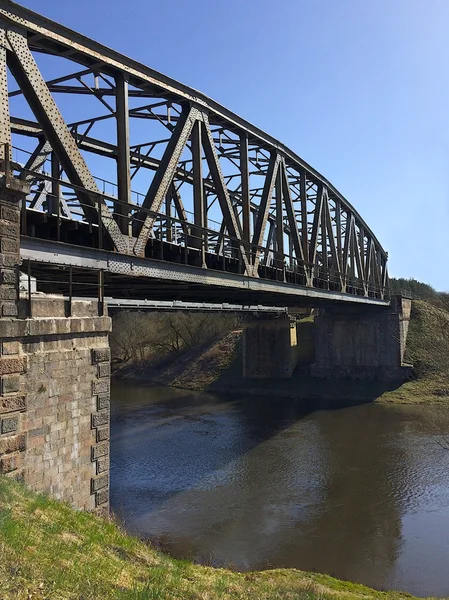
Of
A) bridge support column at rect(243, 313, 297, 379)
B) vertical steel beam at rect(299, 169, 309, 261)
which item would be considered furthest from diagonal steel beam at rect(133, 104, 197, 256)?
bridge support column at rect(243, 313, 297, 379)

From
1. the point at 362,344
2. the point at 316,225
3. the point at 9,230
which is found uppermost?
the point at 316,225

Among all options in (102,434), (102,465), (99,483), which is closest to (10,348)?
(102,434)

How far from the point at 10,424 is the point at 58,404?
4.45 feet

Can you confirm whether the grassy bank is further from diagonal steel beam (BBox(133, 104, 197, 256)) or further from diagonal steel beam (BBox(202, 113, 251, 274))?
diagonal steel beam (BBox(202, 113, 251, 274))

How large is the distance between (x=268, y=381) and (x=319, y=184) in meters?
22.5

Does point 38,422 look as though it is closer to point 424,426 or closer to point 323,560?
point 323,560

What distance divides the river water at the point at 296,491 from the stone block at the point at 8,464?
736cm

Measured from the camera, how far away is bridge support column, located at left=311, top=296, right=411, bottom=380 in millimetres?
46188

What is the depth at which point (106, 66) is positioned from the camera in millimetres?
14250

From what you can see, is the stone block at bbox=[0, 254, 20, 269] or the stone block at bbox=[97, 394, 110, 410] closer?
the stone block at bbox=[0, 254, 20, 269]

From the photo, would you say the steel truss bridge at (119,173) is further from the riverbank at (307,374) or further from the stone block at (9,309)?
the riverbank at (307,374)

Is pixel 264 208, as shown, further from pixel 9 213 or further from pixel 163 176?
pixel 9 213

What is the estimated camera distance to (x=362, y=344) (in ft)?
157

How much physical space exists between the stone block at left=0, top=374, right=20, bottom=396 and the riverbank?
29.3m
